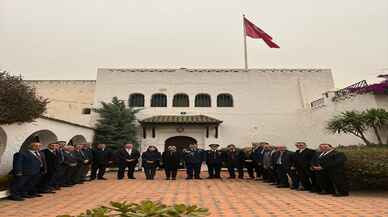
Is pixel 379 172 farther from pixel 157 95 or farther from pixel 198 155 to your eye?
pixel 157 95

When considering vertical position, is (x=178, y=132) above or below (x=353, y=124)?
above

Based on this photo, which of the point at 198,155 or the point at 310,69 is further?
the point at 310,69

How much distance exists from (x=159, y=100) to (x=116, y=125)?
376 cm

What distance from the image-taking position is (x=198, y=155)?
16.2 meters

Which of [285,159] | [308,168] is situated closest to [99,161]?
[285,159]

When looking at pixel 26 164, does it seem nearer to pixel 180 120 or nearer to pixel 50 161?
pixel 50 161

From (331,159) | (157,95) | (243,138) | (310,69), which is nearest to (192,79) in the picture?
(157,95)

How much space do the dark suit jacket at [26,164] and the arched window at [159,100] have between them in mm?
14764

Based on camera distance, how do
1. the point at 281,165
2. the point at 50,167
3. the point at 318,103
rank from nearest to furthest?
the point at 50,167 → the point at 281,165 → the point at 318,103

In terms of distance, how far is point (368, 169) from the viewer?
387 inches

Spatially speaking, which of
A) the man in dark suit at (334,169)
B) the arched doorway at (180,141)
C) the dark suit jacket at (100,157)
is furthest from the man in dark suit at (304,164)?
the arched doorway at (180,141)

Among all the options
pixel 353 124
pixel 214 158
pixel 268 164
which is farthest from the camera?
pixel 214 158

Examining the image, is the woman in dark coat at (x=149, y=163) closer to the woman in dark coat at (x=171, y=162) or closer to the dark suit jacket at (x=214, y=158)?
the woman in dark coat at (x=171, y=162)

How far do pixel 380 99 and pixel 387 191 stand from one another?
798 cm
